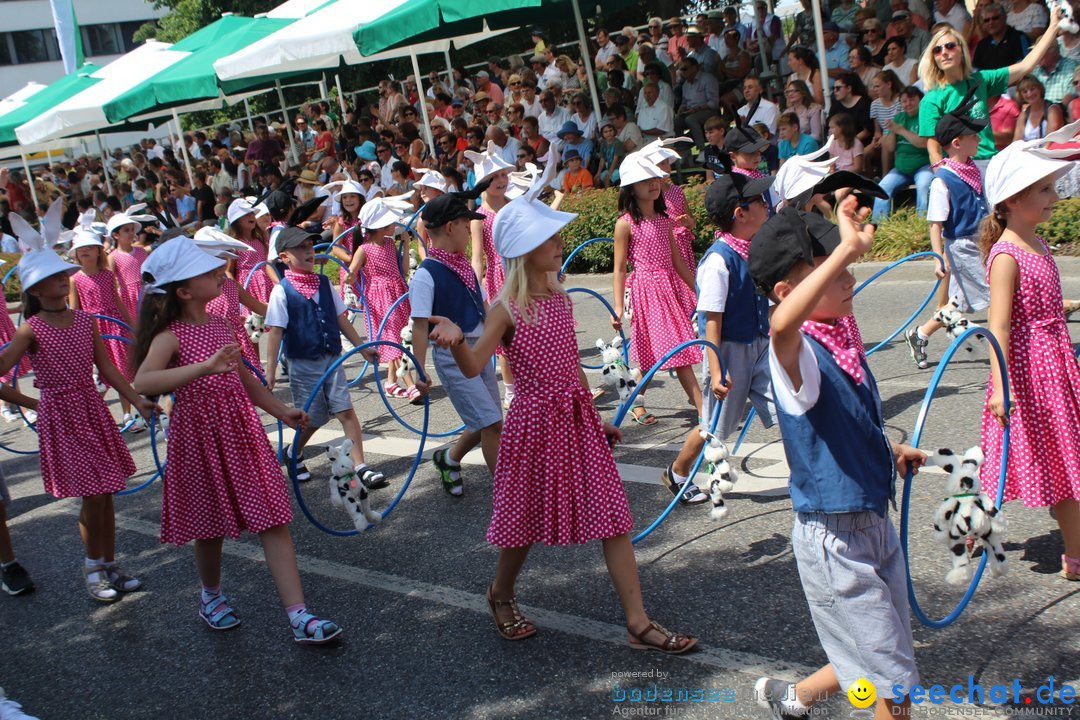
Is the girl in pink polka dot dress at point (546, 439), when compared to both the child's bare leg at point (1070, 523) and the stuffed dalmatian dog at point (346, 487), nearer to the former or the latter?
the stuffed dalmatian dog at point (346, 487)

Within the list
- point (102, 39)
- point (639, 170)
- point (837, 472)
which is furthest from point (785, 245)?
point (102, 39)

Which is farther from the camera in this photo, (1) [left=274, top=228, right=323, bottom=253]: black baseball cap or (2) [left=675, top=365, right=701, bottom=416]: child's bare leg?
(1) [left=274, top=228, right=323, bottom=253]: black baseball cap

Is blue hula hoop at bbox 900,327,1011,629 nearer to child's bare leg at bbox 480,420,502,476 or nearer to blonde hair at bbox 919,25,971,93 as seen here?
child's bare leg at bbox 480,420,502,476

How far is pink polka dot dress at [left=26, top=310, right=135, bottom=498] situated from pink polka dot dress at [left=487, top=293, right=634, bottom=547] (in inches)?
111

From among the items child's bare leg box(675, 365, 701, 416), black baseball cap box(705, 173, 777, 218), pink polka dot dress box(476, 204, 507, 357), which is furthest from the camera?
pink polka dot dress box(476, 204, 507, 357)

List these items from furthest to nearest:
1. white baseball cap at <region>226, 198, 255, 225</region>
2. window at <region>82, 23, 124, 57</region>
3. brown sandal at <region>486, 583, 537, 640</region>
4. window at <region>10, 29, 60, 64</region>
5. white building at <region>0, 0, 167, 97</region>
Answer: window at <region>82, 23, 124, 57</region>, window at <region>10, 29, 60, 64</region>, white building at <region>0, 0, 167, 97</region>, white baseball cap at <region>226, 198, 255, 225</region>, brown sandal at <region>486, 583, 537, 640</region>

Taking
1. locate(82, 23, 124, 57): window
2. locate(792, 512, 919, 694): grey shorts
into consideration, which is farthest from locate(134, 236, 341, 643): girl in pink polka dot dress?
locate(82, 23, 124, 57): window

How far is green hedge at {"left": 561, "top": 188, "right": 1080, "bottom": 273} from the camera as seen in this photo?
10109 mm

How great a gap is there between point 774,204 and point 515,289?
190 inches

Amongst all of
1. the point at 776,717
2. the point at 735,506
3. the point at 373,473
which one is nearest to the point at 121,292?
the point at 373,473

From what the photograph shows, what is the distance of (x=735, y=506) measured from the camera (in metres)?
5.82

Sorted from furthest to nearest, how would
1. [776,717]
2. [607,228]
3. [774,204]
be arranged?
1. [607,228]
2. [774,204]
3. [776,717]

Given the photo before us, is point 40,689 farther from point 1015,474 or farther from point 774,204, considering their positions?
point 774,204

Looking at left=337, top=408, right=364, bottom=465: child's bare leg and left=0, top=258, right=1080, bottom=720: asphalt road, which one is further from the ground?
left=337, top=408, right=364, bottom=465: child's bare leg
